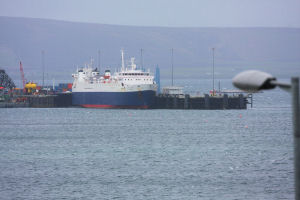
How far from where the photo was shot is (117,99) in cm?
11081

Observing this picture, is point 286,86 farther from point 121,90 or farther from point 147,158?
point 121,90

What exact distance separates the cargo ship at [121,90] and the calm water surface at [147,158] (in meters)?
13.6

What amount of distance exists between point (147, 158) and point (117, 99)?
201 feet

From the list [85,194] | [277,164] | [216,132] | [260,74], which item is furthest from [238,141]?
[260,74]

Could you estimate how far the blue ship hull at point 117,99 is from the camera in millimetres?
108031

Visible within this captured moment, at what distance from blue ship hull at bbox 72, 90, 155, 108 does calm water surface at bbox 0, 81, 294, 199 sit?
13.8m

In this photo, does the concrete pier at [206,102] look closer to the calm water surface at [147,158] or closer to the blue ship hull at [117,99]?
the blue ship hull at [117,99]

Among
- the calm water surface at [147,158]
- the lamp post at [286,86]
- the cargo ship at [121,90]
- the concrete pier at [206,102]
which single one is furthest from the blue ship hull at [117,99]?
the lamp post at [286,86]

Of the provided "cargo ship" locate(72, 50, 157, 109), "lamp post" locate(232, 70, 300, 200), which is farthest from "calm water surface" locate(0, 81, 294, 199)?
"lamp post" locate(232, 70, 300, 200)

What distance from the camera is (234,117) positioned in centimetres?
9744

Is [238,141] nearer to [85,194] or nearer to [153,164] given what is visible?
[153,164]

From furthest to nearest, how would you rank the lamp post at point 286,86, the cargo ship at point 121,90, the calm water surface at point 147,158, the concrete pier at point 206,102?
the concrete pier at point 206,102, the cargo ship at point 121,90, the calm water surface at point 147,158, the lamp post at point 286,86

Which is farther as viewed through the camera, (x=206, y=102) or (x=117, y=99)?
(x=117, y=99)

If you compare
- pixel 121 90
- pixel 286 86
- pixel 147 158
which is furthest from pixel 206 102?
pixel 286 86
